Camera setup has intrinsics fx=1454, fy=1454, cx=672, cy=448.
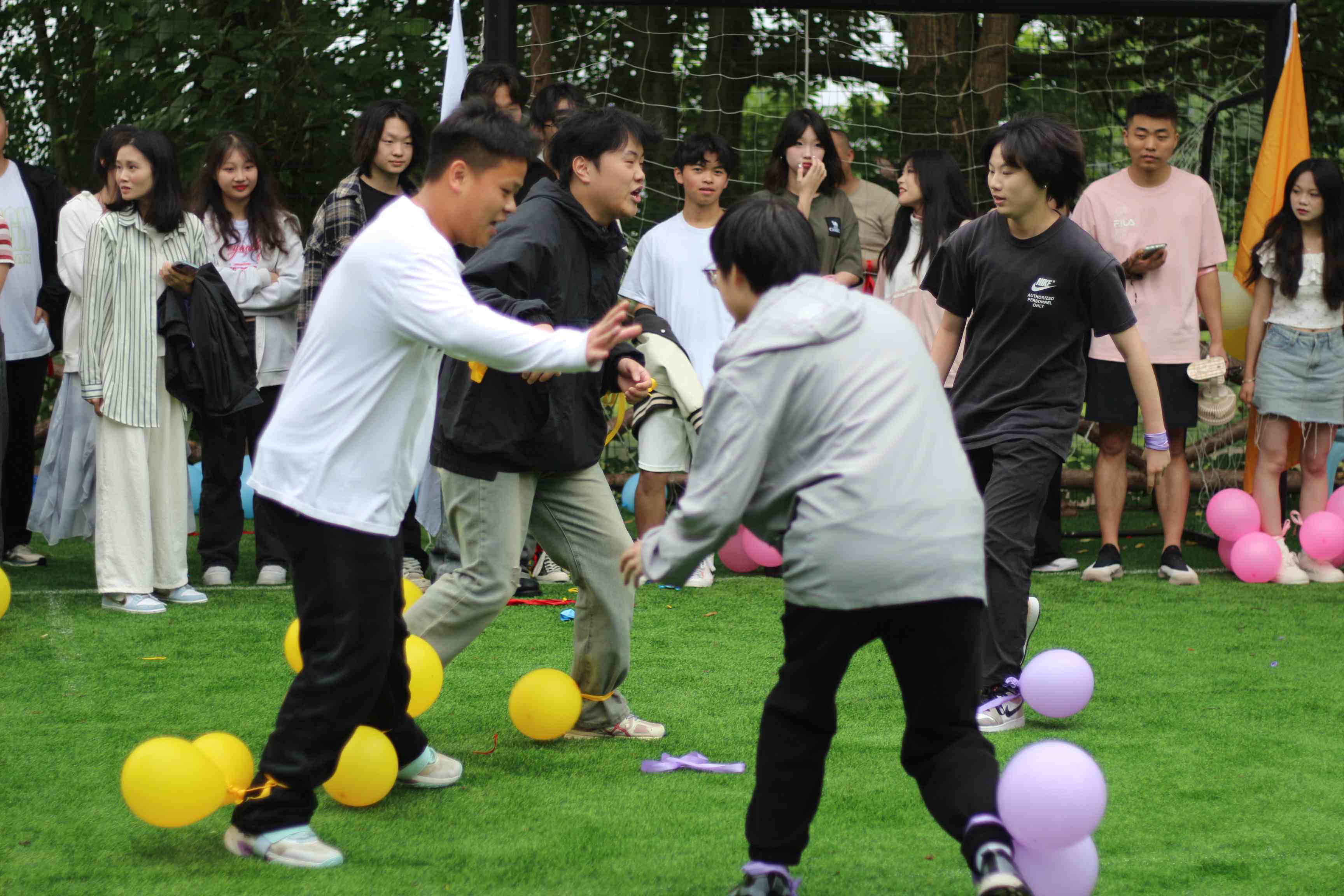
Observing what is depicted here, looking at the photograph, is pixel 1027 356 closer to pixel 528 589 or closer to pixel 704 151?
pixel 704 151

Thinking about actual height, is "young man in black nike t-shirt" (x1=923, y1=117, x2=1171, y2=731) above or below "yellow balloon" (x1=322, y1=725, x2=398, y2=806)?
above

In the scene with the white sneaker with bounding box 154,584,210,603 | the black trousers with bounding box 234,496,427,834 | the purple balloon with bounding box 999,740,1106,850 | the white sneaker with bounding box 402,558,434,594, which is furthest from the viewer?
the white sneaker with bounding box 402,558,434,594

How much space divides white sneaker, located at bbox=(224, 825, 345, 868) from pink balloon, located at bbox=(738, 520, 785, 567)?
3.92m

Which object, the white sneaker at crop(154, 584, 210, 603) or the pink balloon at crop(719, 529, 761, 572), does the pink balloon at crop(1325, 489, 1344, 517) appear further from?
the white sneaker at crop(154, 584, 210, 603)

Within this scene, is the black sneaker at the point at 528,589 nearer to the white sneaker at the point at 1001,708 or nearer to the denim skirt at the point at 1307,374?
the white sneaker at the point at 1001,708

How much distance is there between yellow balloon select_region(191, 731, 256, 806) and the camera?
3484 millimetres

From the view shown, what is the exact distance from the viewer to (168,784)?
332 centimetres

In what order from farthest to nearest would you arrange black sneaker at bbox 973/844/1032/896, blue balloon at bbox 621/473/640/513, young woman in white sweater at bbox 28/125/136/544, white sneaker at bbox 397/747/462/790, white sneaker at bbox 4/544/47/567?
1. blue balloon at bbox 621/473/640/513
2. white sneaker at bbox 4/544/47/567
3. young woman in white sweater at bbox 28/125/136/544
4. white sneaker at bbox 397/747/462/790
5. black sneaker at bbox 973/844/1032/896

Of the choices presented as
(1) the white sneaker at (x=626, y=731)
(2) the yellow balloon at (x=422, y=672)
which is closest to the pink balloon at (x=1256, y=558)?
(1) the white sneaker at (x=626, y=731)

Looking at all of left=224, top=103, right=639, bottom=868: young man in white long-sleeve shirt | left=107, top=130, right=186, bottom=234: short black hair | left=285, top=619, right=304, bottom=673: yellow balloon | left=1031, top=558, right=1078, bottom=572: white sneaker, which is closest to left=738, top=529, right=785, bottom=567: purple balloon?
left=1031, top=558, right=1078, bottom=572: white sneaker

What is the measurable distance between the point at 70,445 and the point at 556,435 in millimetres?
3817

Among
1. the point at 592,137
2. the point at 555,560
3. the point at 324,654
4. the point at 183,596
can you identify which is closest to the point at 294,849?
the point at 324,654

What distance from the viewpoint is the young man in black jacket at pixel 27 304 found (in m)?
6.96

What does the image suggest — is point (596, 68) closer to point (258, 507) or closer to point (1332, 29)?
point (258, 507)
